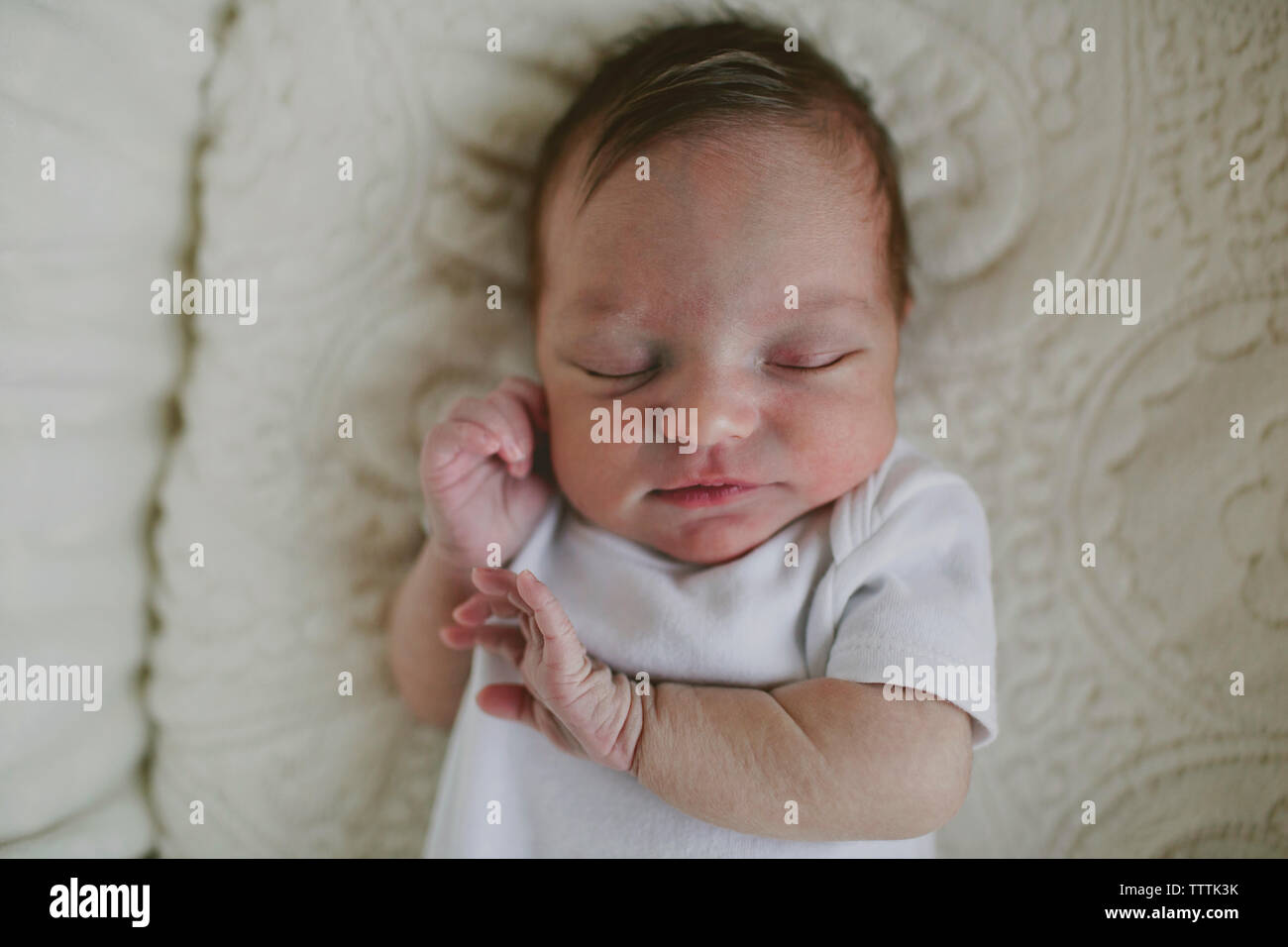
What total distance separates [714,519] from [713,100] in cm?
44

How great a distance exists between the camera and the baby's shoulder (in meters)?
0.92

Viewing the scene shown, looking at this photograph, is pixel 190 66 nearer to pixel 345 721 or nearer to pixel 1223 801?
pixel 345 721

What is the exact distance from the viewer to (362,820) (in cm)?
112

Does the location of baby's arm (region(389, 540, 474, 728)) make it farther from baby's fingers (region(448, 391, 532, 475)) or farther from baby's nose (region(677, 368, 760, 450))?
baby's nose (region(677, 368, 760, 450))

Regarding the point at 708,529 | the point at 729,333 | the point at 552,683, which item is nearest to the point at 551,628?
the point at 552,683

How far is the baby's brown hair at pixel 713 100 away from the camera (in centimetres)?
89

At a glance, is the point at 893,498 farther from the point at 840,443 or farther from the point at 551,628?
the point at 551,628

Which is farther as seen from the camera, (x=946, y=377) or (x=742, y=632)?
(x=946, y=377)

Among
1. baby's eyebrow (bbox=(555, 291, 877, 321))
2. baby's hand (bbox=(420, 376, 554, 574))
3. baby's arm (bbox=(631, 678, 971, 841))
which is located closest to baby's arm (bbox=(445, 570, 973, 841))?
baby's arm (bbox=(631, 678, 971, 841))

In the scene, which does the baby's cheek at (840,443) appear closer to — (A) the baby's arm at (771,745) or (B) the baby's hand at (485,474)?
(A) the baby's arm at (771,745)

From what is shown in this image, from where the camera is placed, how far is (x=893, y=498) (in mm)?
921

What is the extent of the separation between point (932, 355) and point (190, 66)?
102cm

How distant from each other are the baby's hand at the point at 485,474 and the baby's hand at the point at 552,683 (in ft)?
0.36
